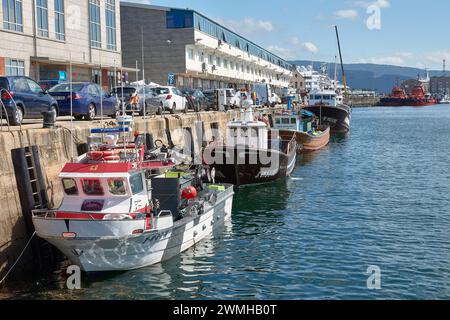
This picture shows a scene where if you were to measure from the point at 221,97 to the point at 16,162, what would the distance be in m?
30.5

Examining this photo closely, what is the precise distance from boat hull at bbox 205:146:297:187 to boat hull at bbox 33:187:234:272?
9.78 m

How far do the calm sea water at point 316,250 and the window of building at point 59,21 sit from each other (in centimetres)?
1982

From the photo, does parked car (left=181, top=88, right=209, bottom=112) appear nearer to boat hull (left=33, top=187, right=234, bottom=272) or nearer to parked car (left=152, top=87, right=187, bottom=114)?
parked car (left=152, top=87, right=187, bottom=114)

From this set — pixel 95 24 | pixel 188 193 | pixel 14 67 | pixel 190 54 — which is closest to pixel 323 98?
→ pixel 190 54

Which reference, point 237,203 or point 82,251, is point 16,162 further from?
point 237,203

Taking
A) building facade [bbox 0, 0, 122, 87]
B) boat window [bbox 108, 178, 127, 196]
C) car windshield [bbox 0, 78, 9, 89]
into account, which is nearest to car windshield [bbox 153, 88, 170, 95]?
building facade [bbox 0, 0, 122, 87]

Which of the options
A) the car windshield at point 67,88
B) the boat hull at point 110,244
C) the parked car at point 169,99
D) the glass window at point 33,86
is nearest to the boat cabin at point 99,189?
the boat hull at point 110,244

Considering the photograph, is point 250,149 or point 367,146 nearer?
point 250,149

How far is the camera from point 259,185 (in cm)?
2611

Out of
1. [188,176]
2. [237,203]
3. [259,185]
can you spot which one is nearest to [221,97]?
[259,185]

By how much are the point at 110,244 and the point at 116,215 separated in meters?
0.71

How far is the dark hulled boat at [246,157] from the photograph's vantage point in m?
24.6

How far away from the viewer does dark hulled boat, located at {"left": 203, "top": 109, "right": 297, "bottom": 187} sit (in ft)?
80.6

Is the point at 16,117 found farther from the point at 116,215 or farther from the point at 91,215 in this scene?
the point at 116,215
